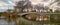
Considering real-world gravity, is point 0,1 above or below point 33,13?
above

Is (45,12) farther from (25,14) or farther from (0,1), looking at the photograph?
(0,1)

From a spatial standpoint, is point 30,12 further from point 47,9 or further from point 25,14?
point 47,9

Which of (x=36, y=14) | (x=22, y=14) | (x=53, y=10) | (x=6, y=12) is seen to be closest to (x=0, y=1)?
(x=6, y=12)

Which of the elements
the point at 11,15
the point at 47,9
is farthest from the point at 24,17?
the point at 47,9

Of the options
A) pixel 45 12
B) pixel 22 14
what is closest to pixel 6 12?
pixel 22 14

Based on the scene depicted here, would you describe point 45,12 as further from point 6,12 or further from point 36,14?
point 6,12

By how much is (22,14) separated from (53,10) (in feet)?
1.02

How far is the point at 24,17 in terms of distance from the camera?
4.04 feet

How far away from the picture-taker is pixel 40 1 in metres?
1.25

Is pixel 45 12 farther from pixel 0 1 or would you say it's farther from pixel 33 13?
pixel 0 1

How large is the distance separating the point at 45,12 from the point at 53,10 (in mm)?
83

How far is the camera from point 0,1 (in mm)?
1237

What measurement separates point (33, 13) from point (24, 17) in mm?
97

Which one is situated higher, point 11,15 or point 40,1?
point 40,1
